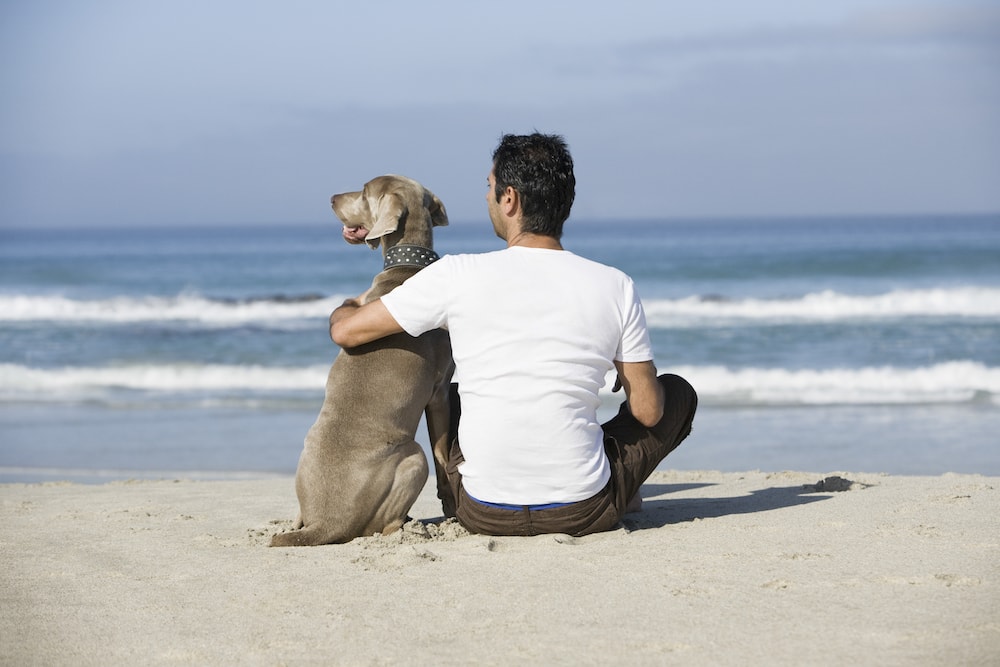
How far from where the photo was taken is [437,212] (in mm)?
4453

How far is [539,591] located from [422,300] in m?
1.09

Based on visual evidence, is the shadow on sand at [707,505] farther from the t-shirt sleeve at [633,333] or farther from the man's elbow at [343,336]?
the man's elbow at [343,336]

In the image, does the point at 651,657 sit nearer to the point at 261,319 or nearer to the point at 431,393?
the point at 431,393

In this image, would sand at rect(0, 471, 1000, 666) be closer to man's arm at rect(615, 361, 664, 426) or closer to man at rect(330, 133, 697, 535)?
man at rect(330, 133, 697, 535)

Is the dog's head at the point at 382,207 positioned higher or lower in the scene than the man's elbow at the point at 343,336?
higher

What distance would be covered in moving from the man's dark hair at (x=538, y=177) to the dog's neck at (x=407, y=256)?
701 millimetres

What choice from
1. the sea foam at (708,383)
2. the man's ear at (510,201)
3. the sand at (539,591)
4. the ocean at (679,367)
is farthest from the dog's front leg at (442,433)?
the sea foam at (708,383)

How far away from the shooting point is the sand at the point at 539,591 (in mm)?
2744

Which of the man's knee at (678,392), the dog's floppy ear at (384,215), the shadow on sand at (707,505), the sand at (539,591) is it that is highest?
the dog's floppy ear at (384,215)

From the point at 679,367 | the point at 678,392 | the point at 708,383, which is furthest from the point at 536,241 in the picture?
the point at 679,367

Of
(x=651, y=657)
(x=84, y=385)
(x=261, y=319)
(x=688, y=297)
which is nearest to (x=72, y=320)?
(x=261, y=319)

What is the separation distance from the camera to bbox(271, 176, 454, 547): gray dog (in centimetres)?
389

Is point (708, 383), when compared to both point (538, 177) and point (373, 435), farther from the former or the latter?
point (538, 177)

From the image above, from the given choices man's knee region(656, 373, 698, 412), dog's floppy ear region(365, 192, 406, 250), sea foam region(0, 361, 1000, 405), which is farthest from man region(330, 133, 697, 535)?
sea foam region(0, 361, 1000, 405)
